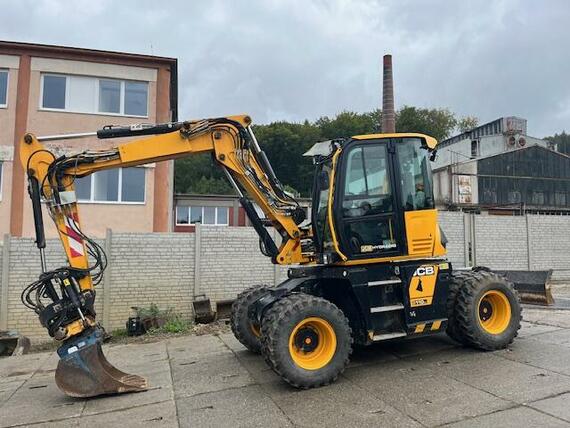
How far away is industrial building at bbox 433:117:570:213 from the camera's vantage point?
121 feet

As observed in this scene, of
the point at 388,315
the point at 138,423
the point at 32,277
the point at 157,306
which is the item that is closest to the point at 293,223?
the point at 388,315

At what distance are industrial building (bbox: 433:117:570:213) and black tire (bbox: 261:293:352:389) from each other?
33.0 m

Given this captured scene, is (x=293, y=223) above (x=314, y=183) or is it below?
below

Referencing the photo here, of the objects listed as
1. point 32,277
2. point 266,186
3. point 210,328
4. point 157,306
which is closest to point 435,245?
point 266,186

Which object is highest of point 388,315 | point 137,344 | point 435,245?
point 435,245

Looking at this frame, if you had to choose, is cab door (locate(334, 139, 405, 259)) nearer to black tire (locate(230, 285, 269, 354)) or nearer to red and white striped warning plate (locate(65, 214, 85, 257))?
black tire (locate(230, 285, 269, 354))

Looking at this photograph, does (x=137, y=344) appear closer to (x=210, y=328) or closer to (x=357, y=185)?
(x=210, y=328)

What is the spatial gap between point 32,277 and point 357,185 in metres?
7.83

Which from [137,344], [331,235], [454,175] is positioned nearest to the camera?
[331,235]

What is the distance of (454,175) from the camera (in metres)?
36.6

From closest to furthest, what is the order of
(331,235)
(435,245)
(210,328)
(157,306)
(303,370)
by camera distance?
(303,370)
(331,235)
(435,245)
(210,328)
(157,306)

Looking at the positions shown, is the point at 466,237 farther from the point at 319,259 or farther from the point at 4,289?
the point at 4,289

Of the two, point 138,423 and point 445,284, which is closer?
point 138,423

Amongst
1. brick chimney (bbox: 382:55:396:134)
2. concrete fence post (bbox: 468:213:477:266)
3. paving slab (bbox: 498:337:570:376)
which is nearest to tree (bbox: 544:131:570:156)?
brick chimney (bbox: 382:55:396:134)
